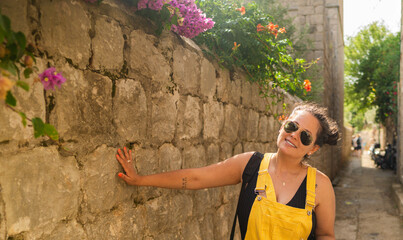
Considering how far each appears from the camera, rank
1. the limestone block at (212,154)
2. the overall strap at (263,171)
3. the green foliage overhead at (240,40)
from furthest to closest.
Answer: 1. the green foliage overhead at (240,40)
2. the limestone block at (212,154)
3. the overall strap at (263,171)

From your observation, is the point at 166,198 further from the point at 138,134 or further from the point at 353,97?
the point at 353,97

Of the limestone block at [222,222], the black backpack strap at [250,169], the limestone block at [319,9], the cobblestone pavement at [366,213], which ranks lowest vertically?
the cobblestone pavement at [366,213]

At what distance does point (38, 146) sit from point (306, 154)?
1.58m

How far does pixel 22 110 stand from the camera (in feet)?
4.50

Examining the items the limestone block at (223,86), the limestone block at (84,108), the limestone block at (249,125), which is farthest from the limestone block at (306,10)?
the limestone block at (84,108)

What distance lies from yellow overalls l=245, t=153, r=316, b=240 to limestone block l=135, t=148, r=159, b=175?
605mm

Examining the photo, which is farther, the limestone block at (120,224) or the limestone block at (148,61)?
the limestone block at (148,61)

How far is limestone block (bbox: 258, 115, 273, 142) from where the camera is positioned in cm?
454

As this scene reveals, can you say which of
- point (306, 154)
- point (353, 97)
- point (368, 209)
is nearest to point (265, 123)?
point (306, 154)

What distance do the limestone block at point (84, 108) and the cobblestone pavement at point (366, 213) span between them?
4751 mm

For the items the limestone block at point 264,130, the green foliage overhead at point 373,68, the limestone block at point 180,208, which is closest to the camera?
the limestone block at point 180,208

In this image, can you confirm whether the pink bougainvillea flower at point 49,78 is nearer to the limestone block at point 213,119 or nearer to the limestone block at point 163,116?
the limestone block at point 163,116

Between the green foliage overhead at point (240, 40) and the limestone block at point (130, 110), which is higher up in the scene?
the green foliage overhead at point (240, 40)

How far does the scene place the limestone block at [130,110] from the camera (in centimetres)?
194
